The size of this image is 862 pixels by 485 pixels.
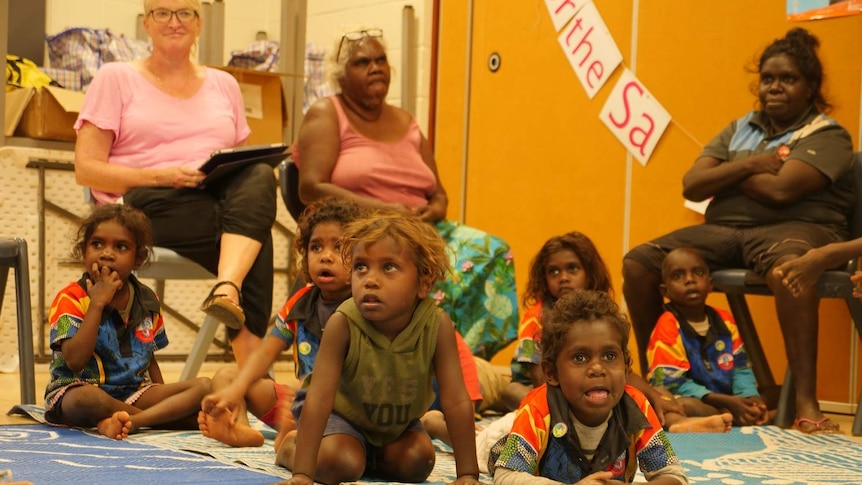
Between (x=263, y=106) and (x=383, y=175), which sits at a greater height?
(x=263, y=106)

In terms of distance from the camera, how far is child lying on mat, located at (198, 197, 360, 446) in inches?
99.3

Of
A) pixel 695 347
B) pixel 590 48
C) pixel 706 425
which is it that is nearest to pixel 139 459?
pixel 706 425

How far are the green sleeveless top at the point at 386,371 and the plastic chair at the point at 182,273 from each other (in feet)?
4.37

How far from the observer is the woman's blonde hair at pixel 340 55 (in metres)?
3.91

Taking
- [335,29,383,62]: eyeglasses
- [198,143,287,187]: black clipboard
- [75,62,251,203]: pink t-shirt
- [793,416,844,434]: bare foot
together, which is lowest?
[793,416,844,434]: bare foot

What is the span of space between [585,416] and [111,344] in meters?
1.39

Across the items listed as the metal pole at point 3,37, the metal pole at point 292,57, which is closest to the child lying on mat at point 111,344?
the metal pole at point 3,37

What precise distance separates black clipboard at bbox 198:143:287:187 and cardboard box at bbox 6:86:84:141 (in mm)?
1421

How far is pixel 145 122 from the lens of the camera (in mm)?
3559

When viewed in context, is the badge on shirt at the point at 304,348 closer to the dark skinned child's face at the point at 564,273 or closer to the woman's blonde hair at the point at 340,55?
the dark skinned child's face at the point at 564,273

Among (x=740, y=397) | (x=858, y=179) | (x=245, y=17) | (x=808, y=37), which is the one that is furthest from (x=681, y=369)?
(x=245, y=17)

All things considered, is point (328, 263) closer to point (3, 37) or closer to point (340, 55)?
point (340, 55)

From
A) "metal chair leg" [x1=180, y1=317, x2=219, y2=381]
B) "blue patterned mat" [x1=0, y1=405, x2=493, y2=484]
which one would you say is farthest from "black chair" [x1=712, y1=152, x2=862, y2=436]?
"metal chair leg" [x1=180, y1=317, x2=219, y2=381]

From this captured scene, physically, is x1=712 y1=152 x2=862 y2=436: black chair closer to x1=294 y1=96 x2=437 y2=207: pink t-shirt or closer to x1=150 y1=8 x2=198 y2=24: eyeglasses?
x1=294 y1=96 x2=437 y2=207: pink t-shirt
